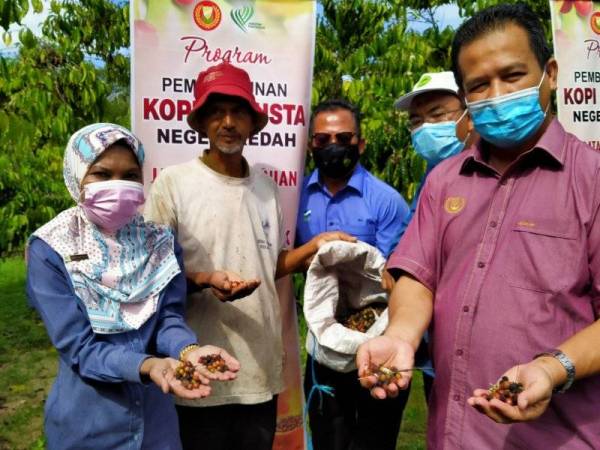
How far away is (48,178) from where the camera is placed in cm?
474

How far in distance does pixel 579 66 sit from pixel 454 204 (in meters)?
3.35

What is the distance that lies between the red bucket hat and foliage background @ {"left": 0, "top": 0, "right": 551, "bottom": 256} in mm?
1548

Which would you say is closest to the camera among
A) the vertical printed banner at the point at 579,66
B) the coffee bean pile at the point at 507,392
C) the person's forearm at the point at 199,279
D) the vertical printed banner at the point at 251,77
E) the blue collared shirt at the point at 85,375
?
the coffee bean pile at the point at 507,392

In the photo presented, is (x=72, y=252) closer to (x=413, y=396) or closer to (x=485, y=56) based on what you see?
(x=485, y=56)

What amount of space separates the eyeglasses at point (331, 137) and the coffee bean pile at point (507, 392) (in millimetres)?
1988

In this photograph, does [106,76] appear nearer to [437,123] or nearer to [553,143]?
[437,123]

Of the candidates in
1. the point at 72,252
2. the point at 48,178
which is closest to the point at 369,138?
the point at 48,178

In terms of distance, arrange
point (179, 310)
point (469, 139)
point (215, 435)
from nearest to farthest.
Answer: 1. point (179, 310)
2. point (215, 435)
3. point (469, 139)

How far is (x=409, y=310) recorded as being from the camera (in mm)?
1735

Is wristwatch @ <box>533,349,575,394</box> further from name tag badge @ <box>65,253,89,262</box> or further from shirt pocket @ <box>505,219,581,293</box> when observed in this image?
name tag badge @ <box>65,253,89,262</box>

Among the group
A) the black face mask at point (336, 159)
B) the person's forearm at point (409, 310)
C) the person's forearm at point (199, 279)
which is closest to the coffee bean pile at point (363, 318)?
the black face mask at point (336, 159)

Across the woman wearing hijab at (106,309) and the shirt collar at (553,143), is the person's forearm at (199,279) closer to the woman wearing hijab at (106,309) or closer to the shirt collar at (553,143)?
the woman wearing hijab at (106,309)

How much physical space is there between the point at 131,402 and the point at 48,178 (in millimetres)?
3121

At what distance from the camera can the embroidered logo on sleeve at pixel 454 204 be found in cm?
173
